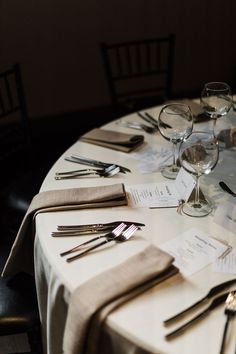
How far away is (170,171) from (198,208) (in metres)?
0.22

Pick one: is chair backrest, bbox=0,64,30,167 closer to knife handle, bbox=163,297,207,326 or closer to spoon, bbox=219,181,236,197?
spoon, bbox=219,181,236,197

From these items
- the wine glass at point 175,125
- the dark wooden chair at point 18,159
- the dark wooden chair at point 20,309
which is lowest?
the dark wooden chair at point 20,309

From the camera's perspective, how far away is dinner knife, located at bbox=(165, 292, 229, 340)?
893 millimetres

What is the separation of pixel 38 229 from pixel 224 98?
0.81 metres

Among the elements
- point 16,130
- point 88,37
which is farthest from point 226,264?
point 88,37

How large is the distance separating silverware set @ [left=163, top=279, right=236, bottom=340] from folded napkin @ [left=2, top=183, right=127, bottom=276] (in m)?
0.39

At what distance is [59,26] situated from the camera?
3.02 meters

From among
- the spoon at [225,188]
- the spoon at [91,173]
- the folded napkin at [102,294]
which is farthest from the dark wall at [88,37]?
the folded napkin at [102,294]

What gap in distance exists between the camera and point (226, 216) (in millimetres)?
1210

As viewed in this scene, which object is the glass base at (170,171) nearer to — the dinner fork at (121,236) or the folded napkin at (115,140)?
the folded napkin at (115,140)

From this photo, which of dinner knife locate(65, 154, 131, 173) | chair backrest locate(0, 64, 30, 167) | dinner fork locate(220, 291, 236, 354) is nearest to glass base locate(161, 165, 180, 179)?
dinner knife locate(65, 154, 131, 173)

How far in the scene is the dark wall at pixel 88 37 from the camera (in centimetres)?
296

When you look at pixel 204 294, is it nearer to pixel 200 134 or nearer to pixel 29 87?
pixel 200 134

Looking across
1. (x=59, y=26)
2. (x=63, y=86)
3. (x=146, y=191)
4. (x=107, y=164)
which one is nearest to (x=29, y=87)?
(x=63, y=86)
